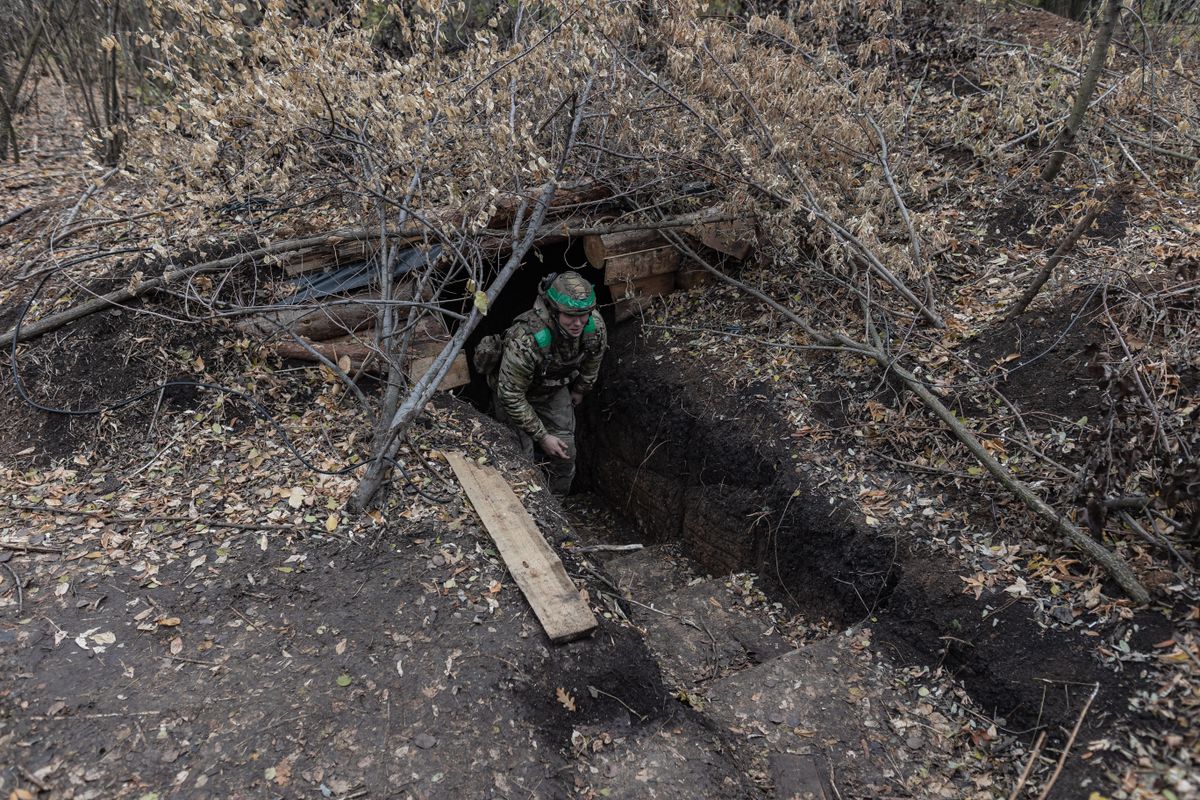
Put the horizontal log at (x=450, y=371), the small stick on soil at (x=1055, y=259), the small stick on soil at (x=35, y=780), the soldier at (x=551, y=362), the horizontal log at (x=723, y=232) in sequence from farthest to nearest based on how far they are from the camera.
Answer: the horizontal log at (x=723, y=232)
the horizontal log at (x=450, y=371)
the soldier at (x=551, y=362)
the small stick on soil at (x=1055, y=259)
the small stick on soil at (x=35, y=780)

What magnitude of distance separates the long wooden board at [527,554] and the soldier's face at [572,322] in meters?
1.42

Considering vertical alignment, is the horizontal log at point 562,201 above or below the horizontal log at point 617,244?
above

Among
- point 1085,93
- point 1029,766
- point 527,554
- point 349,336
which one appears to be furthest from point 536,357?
point 1085,93

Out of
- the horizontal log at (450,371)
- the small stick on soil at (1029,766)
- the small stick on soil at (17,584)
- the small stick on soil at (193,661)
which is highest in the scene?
the horizontal log at (450,371)

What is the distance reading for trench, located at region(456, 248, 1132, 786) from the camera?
357 cm

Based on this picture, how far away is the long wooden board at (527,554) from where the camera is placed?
393 cm

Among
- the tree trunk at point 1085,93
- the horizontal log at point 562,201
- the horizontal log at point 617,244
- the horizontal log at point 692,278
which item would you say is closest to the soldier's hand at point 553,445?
the horizontal log at point 617,244

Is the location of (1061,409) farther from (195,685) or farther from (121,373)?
(121,373)

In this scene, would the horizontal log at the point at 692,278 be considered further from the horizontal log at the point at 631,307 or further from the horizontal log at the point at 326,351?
the horizontal log at the point at 326,351

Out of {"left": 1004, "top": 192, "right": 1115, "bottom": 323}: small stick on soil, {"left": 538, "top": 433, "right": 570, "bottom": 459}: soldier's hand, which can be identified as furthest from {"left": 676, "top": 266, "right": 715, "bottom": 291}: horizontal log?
{"left": 1004, "top": 192, "right": 1115, "bottom": 323}: small stick on soil

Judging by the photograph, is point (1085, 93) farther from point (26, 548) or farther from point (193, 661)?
point (26, 548)

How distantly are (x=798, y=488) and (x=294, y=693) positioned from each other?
3.43m

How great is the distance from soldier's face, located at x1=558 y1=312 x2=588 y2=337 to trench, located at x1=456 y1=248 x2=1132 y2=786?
3.50 feet

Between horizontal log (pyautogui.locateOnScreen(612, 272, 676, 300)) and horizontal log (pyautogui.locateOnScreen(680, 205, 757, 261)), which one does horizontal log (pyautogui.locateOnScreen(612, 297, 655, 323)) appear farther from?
horizontal log (pyautogui.locateOnScreen(680, 205, 757, 261))
